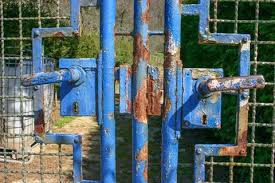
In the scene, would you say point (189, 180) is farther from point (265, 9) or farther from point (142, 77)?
point (142, 77)

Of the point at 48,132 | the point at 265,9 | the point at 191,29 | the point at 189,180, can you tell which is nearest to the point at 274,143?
the point at 48,132

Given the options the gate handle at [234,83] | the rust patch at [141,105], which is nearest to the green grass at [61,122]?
the rust patch at [141,105]

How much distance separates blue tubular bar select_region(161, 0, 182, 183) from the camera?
1.79 m

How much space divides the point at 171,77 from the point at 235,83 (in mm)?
248

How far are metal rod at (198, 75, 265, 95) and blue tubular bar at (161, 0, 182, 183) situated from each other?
18 cm

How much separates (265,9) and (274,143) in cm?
304

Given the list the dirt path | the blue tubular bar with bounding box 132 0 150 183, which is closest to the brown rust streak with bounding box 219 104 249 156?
the blue tubular bar with bounding box 132 0 150 183

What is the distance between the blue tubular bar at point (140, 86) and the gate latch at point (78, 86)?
0.17 metres

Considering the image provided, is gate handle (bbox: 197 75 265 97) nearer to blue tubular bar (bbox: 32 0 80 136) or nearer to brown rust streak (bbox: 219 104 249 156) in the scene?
brown rust streak (bbox: 219 104 249 156)

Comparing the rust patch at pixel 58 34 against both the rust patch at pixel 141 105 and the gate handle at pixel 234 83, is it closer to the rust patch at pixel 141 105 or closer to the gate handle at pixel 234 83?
the rust patch at pixel 141 105

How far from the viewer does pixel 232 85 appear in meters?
1.67

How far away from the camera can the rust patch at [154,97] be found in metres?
1.84

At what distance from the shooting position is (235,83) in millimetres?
1673

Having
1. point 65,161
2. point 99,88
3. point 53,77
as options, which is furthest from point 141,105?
point 65,161
